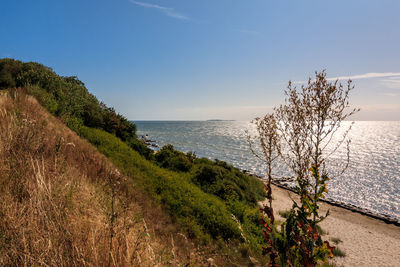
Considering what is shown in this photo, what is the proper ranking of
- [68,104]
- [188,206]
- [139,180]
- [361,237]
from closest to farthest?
[188,206], [139,180], [361,237], [68,104]

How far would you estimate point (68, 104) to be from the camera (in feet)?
54.7

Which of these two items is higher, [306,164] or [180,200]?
[306,164]

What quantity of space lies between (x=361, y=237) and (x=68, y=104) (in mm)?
25538

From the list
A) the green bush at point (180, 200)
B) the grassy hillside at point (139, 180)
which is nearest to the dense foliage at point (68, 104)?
the grassy hillside at point (139, 180)

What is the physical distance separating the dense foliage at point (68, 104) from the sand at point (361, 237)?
1523cm

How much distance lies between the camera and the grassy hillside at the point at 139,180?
443cm

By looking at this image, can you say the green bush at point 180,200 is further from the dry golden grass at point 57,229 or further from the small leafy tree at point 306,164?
the small leafy tree at point 306,164

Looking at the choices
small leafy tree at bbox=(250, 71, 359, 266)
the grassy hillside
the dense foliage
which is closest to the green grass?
the grassy hillside

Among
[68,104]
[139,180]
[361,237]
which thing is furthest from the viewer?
[68,104]

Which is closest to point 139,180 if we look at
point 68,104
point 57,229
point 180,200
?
point 180,200

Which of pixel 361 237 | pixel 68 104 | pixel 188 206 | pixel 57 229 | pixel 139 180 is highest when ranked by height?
pixel 68 104

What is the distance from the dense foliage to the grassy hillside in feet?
0.23

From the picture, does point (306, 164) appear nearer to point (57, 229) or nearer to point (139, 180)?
point (57, 229)

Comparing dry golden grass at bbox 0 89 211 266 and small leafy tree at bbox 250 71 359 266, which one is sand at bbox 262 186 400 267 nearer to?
small leafy tree at bbox 250 71 359 266
